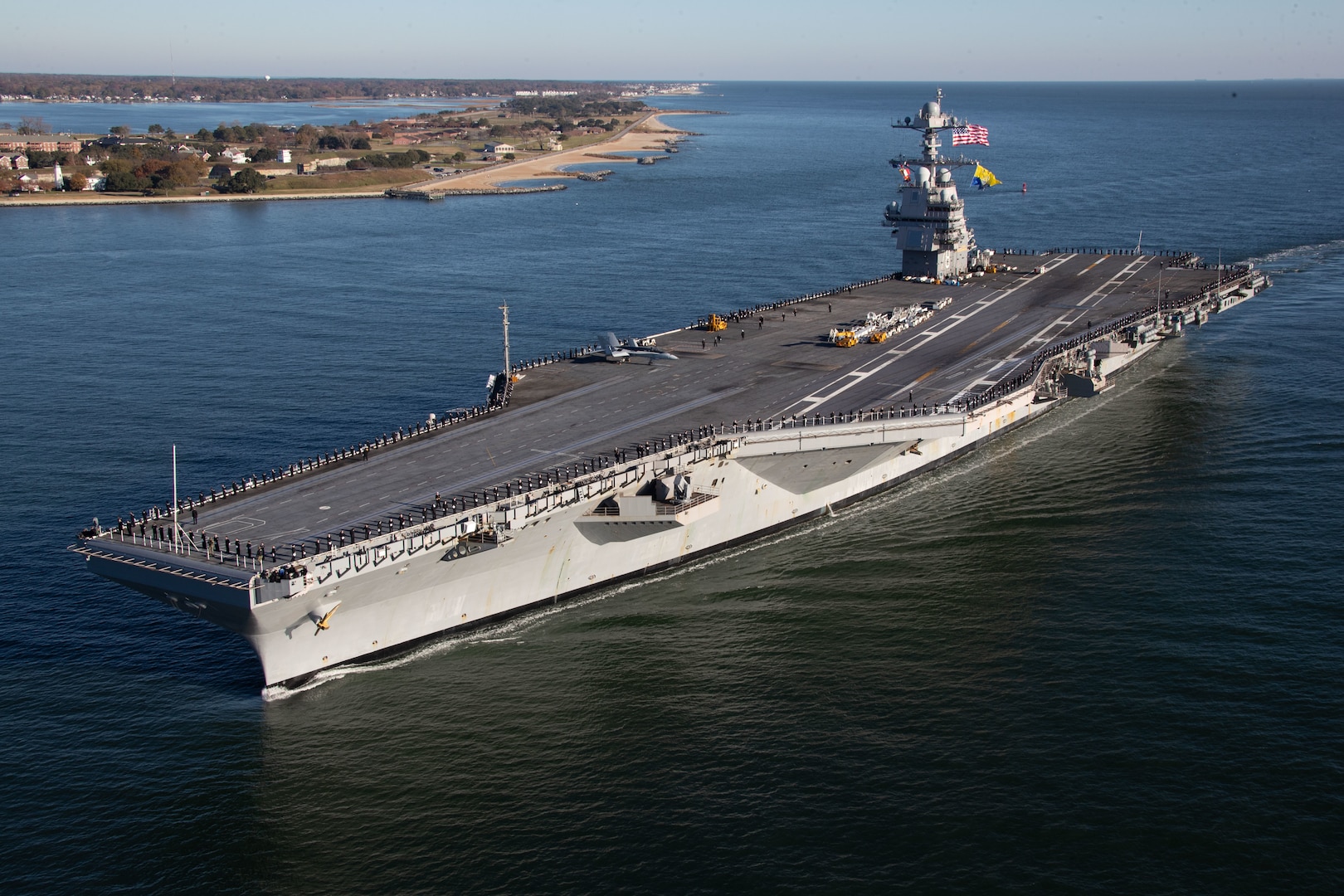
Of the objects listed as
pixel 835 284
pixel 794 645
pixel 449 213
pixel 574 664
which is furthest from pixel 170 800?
pixel 449 213

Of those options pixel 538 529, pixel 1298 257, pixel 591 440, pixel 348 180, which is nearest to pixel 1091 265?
pixel 1298 257

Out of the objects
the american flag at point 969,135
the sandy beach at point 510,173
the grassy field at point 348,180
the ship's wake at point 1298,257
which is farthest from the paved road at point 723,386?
the grassy field at point 348,180

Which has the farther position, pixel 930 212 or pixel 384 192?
pixel 384 192

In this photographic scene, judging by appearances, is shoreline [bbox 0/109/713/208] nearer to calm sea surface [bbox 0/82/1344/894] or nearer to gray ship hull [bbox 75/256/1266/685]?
calm sea surface [bbox 0/82/1344/894]

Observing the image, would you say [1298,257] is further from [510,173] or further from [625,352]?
[510,173]

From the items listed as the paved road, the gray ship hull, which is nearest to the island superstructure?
the paved road

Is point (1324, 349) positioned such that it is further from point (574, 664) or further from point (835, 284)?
point (574, 664)
